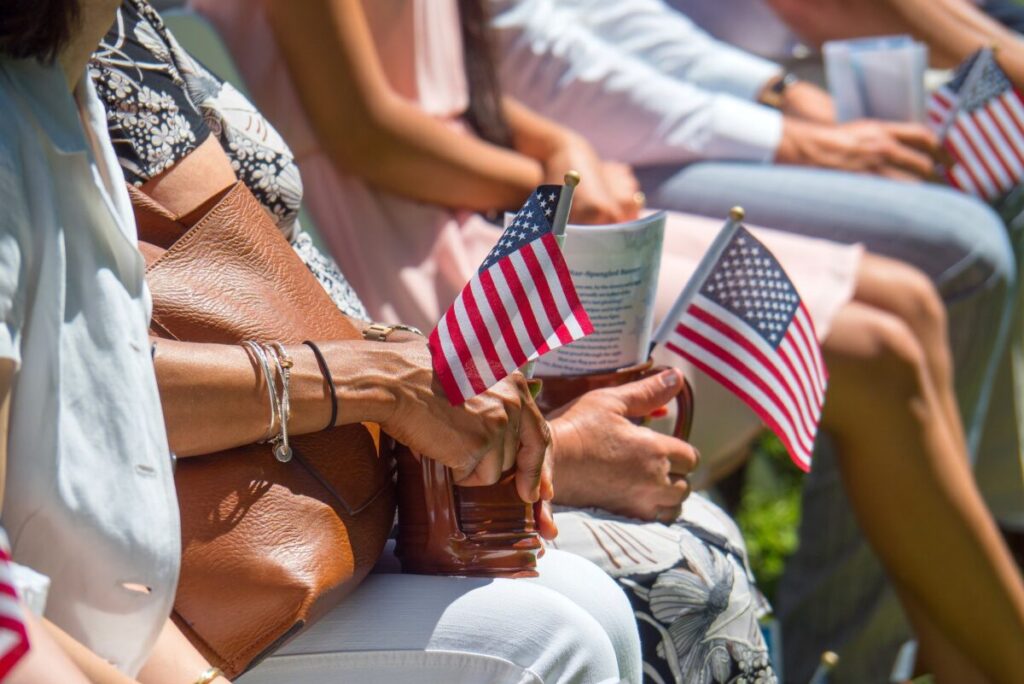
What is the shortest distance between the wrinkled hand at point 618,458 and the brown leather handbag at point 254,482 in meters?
0.30

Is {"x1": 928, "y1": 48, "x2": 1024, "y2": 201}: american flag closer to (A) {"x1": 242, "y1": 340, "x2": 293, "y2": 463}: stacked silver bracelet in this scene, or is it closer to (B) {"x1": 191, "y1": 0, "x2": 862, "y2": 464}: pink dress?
(B) {"x1": 191, "y1": 0, "x2": 862, "y2": 464}: pink dress

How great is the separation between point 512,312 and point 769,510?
2724 millimetres

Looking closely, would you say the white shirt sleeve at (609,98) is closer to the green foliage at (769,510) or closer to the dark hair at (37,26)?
the green foliage at (769,510)

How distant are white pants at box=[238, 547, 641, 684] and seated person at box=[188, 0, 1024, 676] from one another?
933mm

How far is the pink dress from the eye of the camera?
2.29 m

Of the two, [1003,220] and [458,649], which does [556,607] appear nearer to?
[458,649]

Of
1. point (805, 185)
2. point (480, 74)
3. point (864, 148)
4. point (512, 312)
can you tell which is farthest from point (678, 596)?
point (864, 148)

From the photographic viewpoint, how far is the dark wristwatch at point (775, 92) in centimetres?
316

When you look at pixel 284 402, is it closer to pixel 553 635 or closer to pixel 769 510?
pixel 553 635

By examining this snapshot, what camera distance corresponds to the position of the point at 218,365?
1281mm

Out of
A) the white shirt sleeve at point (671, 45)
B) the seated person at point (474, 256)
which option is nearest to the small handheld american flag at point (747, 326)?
the seated person at point (474, 256)

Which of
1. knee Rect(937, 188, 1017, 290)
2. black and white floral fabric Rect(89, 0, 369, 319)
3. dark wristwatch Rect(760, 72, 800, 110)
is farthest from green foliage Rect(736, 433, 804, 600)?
black and white floral fabric Rect(89, 0, 369, 319)

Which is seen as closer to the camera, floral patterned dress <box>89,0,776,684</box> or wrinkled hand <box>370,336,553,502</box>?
wrinkled hand <box>370,336,553,502</box>

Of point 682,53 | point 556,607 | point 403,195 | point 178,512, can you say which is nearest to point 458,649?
point 556,607
